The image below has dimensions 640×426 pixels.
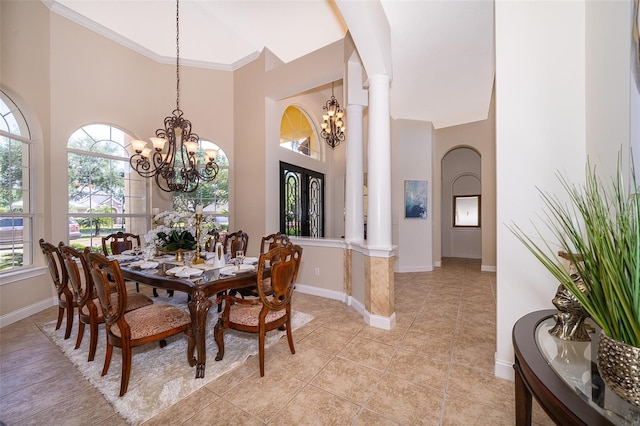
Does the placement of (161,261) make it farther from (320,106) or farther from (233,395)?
(320,106)

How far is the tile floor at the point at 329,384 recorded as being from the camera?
5.41 feet

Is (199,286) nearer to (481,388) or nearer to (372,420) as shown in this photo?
(372,420)

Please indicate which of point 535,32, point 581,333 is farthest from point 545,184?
point 581,333

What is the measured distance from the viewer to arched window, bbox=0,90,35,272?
321 centimetres

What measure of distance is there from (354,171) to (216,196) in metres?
2.94

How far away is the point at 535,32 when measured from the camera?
1.90 m

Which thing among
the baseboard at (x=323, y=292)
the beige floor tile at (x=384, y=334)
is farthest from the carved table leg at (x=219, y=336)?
the baseboard at (x=323, y=292)

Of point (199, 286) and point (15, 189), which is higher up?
point (15, 189)

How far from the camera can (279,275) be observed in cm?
210

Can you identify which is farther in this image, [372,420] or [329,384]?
[329,384]

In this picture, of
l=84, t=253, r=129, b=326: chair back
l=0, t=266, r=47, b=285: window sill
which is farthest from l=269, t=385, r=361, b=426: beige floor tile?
l=0, t=266, r=47, b=285: window sill

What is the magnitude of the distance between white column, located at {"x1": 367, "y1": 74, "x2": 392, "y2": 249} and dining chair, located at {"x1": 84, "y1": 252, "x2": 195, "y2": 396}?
2.07 metres

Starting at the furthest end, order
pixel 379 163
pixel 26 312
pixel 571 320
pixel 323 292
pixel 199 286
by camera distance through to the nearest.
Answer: pixel 323 292 < pixel 26 312 < pixel 379 163 < pixel 199 286 < pixel 571 320

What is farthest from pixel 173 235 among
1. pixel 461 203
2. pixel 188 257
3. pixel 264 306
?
pixel 461 203
